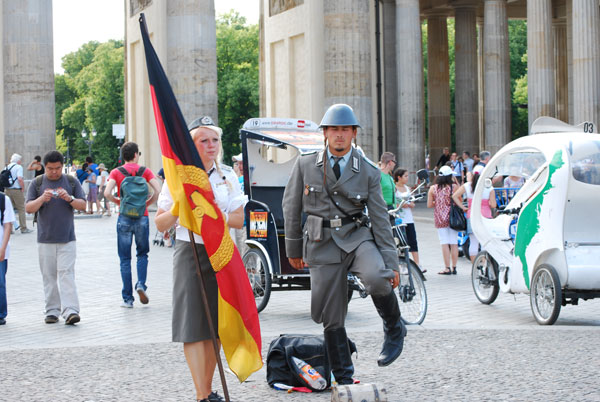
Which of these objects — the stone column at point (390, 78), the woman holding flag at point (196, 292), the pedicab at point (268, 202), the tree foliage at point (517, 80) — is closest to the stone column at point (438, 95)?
the stone column at point (390, 78)

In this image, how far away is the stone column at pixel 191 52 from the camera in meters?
27.1

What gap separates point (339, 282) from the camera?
21.6ft

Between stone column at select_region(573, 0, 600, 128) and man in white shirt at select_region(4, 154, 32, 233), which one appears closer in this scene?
man in white shirt at select_region(4, 154, 32, 233)

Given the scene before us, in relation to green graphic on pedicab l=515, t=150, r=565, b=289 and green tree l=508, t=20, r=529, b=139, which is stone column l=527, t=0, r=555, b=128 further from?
green tree l=508, t=20, r=529, b=139

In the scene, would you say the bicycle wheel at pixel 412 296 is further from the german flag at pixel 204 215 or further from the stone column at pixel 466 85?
the stone column at pixel 466 85

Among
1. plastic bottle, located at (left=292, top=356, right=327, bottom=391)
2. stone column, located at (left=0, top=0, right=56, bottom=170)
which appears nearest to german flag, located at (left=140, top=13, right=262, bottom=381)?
plastic bottle, located at (left=292, top=356, right=327, bottom=391)

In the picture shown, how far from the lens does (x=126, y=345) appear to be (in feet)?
29.8

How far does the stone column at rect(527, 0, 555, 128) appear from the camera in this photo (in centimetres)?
3550

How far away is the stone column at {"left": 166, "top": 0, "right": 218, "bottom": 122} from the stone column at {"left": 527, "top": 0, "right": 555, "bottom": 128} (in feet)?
42.8

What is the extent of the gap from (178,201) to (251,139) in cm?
729

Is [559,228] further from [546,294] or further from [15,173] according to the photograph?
[15,173]

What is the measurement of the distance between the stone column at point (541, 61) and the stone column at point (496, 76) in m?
4.00

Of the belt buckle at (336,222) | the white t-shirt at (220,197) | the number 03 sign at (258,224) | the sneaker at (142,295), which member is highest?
the white t-shirt at (220,197)

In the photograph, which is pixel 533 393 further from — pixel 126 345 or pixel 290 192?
pixel 126 345
